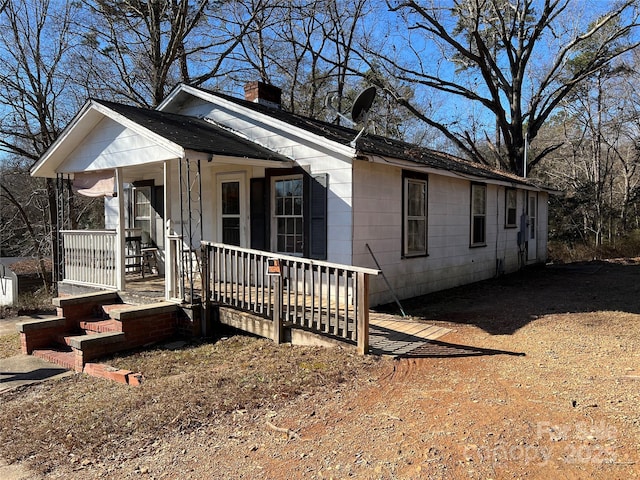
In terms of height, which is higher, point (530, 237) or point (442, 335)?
point (530, 237)

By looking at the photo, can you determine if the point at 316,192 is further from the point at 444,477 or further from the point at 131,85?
the point at 131,85

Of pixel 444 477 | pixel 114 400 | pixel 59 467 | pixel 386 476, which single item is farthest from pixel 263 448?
pixel 114 400

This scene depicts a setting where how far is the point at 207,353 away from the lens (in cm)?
617

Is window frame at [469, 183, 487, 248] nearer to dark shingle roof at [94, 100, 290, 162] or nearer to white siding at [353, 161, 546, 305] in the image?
white siding at [353, 161, 546, 305]

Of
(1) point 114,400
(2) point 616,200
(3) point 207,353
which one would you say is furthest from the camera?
(2) point 616,200

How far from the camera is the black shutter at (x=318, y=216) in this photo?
780 cm

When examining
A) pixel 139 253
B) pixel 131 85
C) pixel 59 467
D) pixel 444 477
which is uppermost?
pixel 131 85

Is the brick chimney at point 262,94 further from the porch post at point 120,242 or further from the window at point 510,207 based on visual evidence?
the window at point 510,207

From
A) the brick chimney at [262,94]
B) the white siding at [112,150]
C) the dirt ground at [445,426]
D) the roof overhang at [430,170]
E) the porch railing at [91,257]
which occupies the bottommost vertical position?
the dirt ground at [445,426]

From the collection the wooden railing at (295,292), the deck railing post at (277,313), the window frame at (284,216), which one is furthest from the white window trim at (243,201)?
the deck railing post at (277,313)

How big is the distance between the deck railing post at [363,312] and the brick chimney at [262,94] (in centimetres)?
634

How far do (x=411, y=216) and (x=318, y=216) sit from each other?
2.22 meters

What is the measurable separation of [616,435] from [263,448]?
104 inches

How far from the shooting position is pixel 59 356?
6.58 metres
